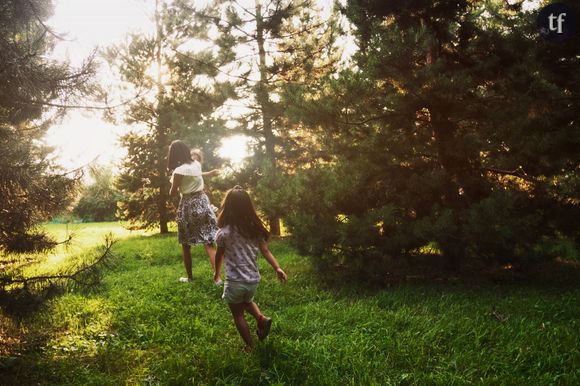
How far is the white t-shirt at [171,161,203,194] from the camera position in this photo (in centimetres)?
662

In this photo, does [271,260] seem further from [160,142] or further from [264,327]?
[160,142]

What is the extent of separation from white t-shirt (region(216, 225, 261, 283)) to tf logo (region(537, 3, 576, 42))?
553cm

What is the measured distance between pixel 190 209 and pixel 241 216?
3106mm

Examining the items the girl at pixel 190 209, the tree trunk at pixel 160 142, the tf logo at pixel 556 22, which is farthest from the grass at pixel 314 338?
the tree trunk at pixel 160 142

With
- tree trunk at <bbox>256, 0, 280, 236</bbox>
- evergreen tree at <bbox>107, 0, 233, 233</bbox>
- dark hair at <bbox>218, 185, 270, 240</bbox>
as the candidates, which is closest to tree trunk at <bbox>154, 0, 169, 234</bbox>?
evergreen tree at <bbox>107, 0, 233, 233</bbox>

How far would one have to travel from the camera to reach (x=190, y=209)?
6891mm

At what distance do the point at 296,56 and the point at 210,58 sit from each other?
9.42 feet

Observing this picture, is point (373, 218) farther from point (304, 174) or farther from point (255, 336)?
point (255, 336)

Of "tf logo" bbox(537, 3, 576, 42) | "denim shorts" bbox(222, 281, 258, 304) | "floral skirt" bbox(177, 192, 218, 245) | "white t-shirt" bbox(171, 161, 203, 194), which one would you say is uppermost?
"tf logo" bbox(537, 3, 576, 42)

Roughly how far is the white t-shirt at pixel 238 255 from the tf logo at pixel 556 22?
5532 mm

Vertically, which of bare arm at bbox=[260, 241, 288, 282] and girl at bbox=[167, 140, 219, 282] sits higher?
girl at bbox=[167, 140, 219, 282]

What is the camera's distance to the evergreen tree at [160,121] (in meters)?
13.9

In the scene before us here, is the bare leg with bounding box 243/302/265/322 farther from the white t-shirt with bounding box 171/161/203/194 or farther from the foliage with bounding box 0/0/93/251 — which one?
the white t-shirt with bounding box 171/161/203/194

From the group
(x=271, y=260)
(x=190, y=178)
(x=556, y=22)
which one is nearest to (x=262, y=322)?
(x=271, y=260)
